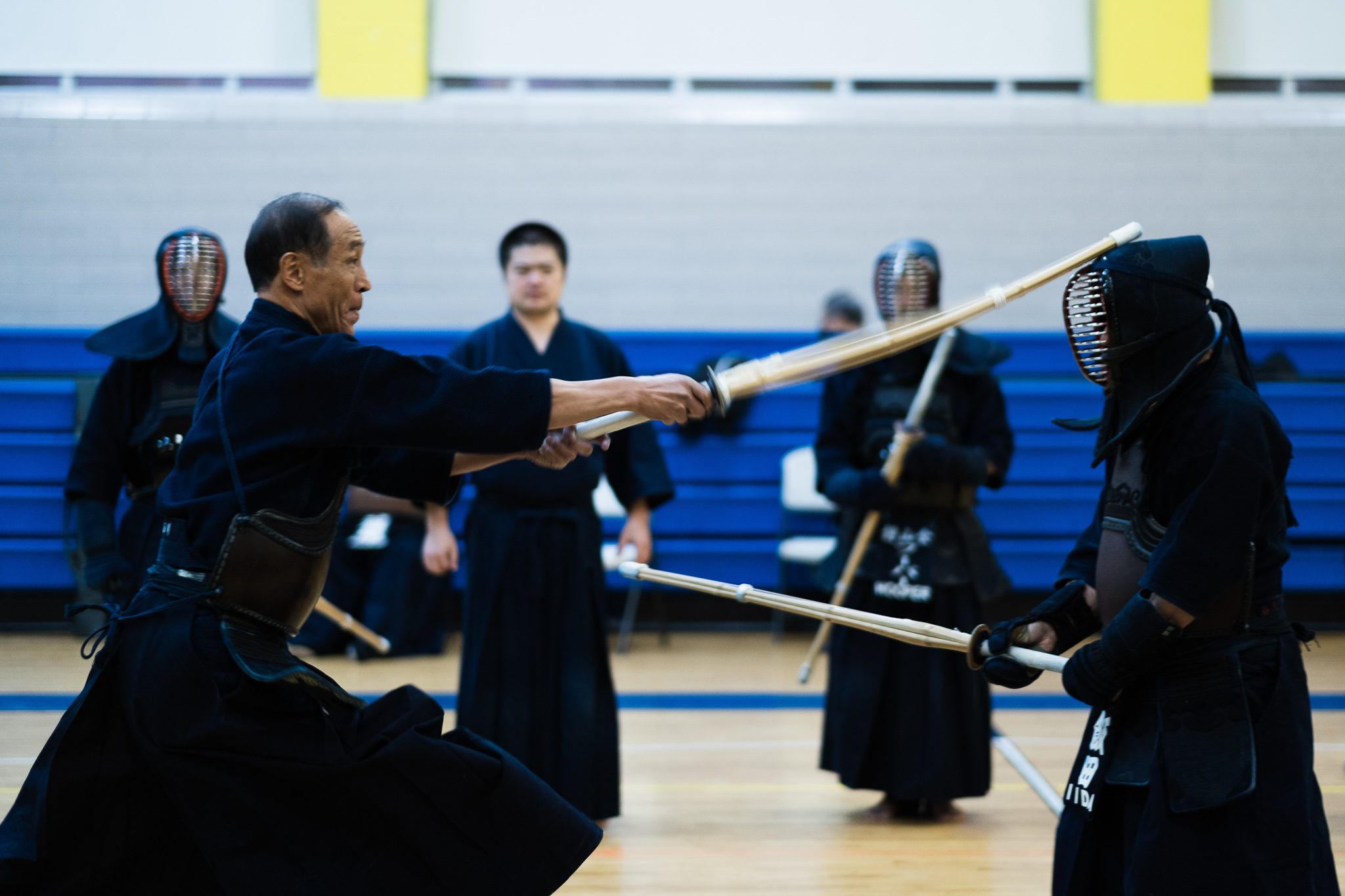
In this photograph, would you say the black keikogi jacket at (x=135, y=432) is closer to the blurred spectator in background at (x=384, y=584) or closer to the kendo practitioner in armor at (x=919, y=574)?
the kendo practitioner in armor at (x=919, y=574)

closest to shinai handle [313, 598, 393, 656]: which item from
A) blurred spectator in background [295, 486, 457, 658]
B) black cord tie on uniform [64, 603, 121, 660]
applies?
blurred spectator in background [295, 486, 457, 658]

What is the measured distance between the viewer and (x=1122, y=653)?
6.40ft

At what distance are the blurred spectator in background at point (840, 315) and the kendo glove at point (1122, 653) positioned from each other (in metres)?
4.61

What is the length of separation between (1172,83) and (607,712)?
218 inches

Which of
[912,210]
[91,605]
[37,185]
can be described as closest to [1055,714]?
[912,210]

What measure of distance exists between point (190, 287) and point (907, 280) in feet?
7.15

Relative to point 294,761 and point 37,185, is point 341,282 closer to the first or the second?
point 294,761

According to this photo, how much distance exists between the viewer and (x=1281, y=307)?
7.27 metres

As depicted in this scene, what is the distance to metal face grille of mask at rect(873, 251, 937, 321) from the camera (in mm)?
3742

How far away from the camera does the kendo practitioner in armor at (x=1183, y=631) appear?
191 cm

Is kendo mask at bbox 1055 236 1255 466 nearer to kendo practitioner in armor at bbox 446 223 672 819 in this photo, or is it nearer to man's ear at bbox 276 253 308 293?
man's ear at bbox 276 253 308 293

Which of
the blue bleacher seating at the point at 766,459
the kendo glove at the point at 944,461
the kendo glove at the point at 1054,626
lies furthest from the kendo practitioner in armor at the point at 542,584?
the blue bleacher seating at the point at 766,459

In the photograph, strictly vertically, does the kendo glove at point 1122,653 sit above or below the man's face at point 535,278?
below

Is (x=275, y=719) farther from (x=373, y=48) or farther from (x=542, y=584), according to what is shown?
(x=373, y=48)
